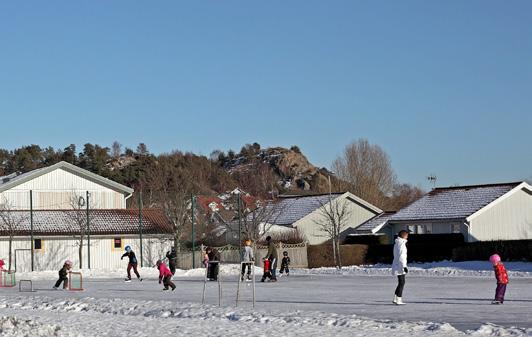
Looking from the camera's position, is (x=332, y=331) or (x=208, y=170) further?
(x=208, y=170)

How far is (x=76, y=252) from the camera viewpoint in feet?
198

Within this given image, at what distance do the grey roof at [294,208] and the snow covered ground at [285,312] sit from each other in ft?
129

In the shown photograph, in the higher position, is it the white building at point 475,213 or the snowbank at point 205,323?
the white building at point 475,213

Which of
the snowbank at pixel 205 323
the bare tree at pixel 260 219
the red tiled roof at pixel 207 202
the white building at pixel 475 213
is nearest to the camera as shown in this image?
the snowbank at pixel 205 323

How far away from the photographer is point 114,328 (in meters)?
19.2

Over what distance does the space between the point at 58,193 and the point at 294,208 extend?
18.3 metres

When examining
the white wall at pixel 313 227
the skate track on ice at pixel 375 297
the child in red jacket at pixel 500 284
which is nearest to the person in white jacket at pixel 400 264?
the skate track on ice at pixel 375 297

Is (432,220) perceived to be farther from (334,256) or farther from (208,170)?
(208,170)

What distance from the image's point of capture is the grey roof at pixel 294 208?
246 ft

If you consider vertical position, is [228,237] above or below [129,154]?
below

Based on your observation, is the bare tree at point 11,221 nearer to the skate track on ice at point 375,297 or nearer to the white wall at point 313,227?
the skate track on ice at point 375,297

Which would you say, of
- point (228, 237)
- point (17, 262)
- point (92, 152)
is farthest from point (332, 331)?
point (92, 152)

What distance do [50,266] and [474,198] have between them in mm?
26221

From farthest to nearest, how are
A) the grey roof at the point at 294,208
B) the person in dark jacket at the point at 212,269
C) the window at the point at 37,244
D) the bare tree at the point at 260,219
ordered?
1. the grey roof at the point at 294,208
2. the bare tree at the point at 260,219
3. the window at the point at 37,244
4. the person in dark jacket at the point at 212,269
